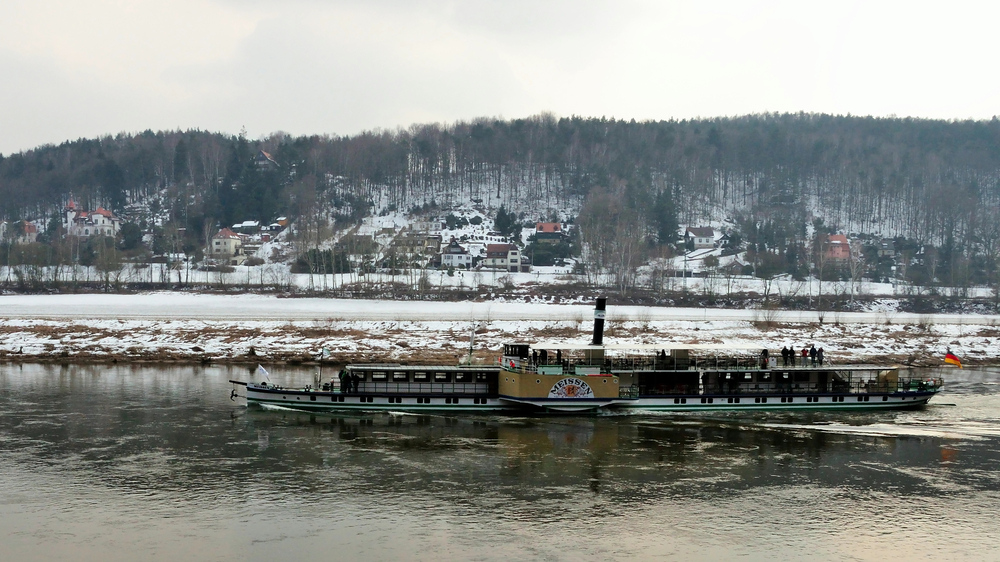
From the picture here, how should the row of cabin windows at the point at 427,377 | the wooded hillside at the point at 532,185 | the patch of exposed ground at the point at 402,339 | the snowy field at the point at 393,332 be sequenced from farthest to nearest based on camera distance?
the wooded hillside at the point at 532,185
the snowy field at the point at 393,332
the patch of exposed ground at the point at 402,339
the row of cabin windows at the point at 427,377

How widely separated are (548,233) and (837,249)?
5434 cm

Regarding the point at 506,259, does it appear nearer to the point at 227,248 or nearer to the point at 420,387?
the point at 227,248

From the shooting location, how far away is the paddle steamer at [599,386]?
130 feet

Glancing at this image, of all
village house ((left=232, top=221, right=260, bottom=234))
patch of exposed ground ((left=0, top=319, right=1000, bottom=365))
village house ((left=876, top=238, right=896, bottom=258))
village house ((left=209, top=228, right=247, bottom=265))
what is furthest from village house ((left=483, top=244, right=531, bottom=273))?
village house ((left=876, top=238, right=896, bottom=258))

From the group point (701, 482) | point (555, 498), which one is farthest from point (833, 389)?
point (555, 498)

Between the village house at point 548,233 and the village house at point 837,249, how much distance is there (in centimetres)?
4799

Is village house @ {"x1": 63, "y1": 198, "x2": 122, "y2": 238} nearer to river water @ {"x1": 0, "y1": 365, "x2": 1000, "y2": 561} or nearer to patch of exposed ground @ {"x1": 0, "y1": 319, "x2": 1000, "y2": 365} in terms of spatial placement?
patch of exposed ground @ {"x1": 0, "y1": 319, "x2": 1000, "y2": 365}

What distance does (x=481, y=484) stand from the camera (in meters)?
26.4

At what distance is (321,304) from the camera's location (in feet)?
292

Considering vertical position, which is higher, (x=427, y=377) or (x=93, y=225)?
(x=93, y=225)

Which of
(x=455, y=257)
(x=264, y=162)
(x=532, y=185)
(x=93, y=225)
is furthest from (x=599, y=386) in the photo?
(x=264, y=162)

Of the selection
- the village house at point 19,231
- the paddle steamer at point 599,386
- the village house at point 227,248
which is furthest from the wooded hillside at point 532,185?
the paddle steamer at point 599,386

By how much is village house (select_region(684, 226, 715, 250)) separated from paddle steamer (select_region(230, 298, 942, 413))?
107572 mm

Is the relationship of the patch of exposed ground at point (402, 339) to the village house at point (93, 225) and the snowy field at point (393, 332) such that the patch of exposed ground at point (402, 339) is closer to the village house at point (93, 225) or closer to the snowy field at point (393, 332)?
the snowy field at point (393, 332)
